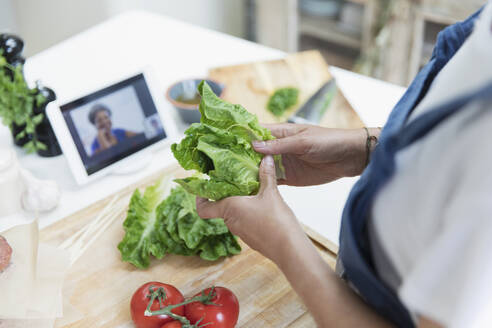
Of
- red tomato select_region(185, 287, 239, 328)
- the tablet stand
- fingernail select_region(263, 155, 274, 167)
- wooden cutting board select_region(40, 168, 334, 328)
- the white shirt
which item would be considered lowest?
wooden cutting board select_region(40, 168, 334, 328)

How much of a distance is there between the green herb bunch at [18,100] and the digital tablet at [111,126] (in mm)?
128

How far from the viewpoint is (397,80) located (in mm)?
3178

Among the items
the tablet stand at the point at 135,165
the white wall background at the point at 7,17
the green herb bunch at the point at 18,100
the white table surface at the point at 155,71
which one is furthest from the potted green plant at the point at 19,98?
the white wall background at the point at 7,17

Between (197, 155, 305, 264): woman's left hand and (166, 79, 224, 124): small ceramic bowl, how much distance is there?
2.19 feet

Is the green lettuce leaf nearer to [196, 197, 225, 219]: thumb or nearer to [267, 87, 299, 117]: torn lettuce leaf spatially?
[196, 197, 225, 219]: thumb

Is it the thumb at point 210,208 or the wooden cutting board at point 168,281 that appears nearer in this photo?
the thumb at point 210,208

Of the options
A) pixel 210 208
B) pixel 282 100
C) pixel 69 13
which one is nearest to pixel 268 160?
pixel 210 208

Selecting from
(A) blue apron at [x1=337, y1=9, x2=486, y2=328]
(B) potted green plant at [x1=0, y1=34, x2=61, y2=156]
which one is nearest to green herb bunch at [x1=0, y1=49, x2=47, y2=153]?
(B) potted green plant at [x1=0, y1=34, x2=61, y2=156]

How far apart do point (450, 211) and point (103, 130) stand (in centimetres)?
108

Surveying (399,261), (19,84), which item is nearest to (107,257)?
(19,84)

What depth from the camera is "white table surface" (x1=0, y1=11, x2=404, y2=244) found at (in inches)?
57.6

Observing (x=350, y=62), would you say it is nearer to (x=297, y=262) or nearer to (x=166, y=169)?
(x=166, y=169)

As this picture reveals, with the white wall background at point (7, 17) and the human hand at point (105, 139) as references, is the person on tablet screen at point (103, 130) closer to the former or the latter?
the human hand at point (105, 139)

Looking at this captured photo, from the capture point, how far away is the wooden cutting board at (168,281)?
1.14 m
